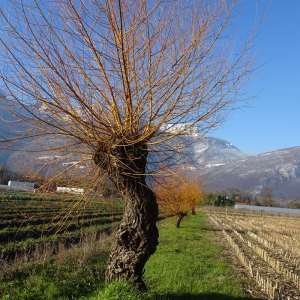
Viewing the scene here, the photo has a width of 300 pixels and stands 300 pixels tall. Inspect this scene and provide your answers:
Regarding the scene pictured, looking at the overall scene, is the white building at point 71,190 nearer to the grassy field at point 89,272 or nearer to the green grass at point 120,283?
the grassy field at point 89,272

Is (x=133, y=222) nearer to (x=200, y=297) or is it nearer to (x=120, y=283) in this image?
(x=120, y=283)

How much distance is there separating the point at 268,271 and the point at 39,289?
9.71 meters

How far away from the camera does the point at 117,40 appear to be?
7.59m

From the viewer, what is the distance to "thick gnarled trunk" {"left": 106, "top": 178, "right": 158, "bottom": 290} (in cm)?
845

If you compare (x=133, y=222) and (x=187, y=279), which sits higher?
(x=133, y=222)

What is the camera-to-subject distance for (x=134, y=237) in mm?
8469

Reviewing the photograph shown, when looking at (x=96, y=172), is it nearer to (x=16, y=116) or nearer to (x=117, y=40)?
(x=16, y=116)

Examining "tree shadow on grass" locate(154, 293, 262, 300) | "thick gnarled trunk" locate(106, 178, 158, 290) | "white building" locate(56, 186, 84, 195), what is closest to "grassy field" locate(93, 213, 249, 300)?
"tree shadow on grass" locate(154, 293, 262, 300)

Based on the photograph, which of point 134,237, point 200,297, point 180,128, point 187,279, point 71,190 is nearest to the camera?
point 180,128

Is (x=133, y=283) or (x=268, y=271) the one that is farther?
(x=268, y=271)

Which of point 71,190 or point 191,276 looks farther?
point 191,276

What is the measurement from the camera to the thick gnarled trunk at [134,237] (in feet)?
27.7

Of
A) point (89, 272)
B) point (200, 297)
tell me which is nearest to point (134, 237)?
point (200, 297)

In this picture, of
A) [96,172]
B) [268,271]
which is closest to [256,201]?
[268,271]
